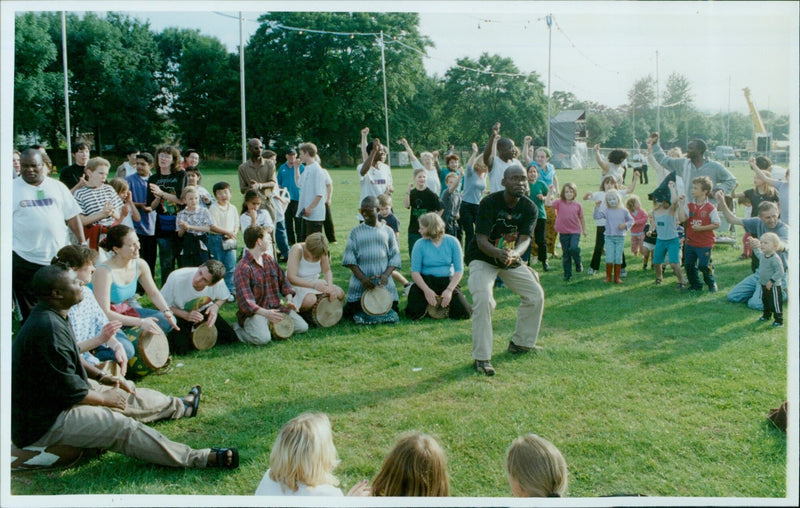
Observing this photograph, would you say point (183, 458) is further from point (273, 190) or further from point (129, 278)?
point (273, 190)

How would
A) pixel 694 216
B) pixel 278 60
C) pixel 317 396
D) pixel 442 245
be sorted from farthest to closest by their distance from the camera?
pixel 278 60 → pixel 694 216 → pixel 442 245 → pixel 317 396

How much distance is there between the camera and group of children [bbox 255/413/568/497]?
2.81 m

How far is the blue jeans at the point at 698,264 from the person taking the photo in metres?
8.77

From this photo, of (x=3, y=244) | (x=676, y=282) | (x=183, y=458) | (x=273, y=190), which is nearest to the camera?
(x=3, y=244)

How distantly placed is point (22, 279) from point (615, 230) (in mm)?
7700

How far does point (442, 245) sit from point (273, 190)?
12.6 ft

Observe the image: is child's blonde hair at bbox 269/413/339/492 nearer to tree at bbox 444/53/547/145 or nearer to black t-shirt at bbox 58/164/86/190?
black t-shirt at bbox 58/164/86/190

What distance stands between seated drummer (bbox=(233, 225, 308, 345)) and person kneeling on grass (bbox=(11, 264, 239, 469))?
2557 millimetres

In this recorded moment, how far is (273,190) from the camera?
34.4ft

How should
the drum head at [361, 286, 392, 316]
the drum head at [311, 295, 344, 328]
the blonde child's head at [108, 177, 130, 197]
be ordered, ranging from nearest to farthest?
1. the drum head at [311, 295, 344, 328]
2. the drum head at [361, 286, 392, 316]
3. the blonde child's head at [108, 177, 130, 197]

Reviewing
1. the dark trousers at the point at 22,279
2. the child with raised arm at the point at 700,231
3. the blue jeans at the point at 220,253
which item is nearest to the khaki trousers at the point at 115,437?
the dark trousers at the point at 22,279

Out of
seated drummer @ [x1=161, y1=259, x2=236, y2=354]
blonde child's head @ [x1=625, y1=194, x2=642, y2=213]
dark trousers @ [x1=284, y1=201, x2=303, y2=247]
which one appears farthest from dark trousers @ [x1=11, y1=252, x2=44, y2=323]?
blonde child's head @ [x1=625, y1=194, x2=642, y2=213]

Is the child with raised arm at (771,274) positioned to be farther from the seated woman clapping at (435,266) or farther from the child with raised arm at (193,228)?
the child with raised arm at (193,228)

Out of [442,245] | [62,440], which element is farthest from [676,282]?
[62,440]
